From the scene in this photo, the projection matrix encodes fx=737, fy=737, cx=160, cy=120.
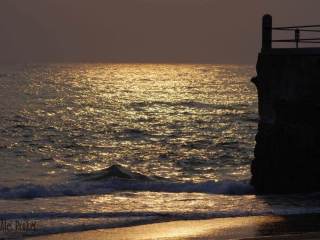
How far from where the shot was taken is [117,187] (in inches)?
972

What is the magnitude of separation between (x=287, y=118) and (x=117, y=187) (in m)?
6.93

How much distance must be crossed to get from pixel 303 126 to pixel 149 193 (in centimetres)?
554

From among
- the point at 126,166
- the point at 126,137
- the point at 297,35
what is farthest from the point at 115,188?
the point at 126,137

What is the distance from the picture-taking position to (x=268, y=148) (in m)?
21.0

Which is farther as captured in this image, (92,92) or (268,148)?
(92,92)

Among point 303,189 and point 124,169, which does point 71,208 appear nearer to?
point 303,189

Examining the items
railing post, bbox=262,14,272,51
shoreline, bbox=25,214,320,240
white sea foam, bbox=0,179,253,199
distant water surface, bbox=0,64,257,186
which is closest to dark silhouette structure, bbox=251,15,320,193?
railing post, bbox=262,14,272,51

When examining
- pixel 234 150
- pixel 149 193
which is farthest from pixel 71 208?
pixel 234 150

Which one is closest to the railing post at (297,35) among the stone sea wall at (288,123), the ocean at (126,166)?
the stone sea wall at (288,123)

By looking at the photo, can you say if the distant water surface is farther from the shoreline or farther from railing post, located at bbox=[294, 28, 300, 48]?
the shoreline

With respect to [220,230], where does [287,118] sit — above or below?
above

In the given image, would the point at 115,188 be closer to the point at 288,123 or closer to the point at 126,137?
the point at 288,123

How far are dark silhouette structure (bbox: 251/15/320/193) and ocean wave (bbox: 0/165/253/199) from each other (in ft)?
4.97

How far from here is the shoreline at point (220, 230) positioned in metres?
14.9
